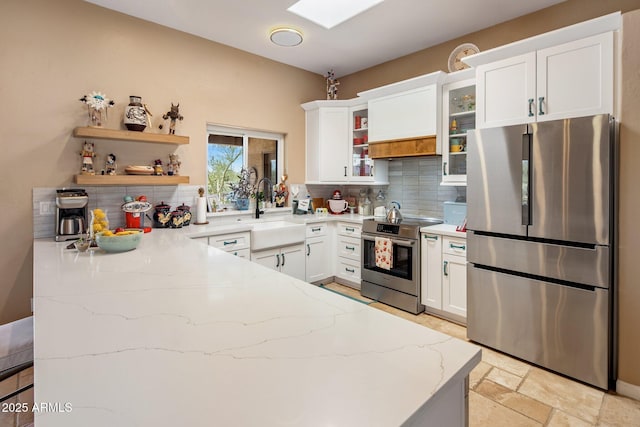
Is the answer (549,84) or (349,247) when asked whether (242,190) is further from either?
(549,84)

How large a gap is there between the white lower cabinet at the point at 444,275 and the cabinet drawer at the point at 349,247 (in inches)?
34.2

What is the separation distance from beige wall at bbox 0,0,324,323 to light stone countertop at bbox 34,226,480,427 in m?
1.71

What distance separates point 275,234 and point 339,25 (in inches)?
82.6

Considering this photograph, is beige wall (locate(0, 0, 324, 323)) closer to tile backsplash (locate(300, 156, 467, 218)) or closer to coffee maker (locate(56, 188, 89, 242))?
coffee maker (locate(56, 188, 89, 242))

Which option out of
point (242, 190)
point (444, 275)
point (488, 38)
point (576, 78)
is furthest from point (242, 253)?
point (488, 38)

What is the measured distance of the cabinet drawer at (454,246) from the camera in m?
2.89

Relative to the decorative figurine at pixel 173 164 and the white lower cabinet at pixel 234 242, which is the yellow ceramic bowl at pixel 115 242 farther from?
the decorative figurine at pixel 173 164

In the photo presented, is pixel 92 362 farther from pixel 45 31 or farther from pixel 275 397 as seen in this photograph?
pixel 45 31

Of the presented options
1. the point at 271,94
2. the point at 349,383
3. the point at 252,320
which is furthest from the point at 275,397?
the point at 271,94

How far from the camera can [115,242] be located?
1.97 metres

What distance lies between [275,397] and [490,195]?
234cm

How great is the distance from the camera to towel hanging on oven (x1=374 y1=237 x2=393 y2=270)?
342 centimetres

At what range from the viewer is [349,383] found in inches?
28.1

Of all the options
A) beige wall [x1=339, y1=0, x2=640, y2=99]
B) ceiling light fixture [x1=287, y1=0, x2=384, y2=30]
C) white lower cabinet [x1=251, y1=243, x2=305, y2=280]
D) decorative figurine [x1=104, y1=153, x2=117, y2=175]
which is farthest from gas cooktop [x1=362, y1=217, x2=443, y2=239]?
decorative figurine [x1=104, y1=153, x2=117, y2=175]
